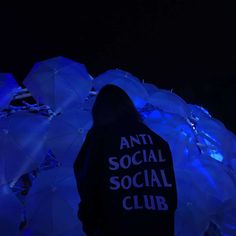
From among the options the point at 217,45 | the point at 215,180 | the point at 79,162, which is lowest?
the point at 215,180

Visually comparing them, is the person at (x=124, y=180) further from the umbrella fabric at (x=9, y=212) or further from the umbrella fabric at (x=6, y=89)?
the umbrella fabric at (x=6, y=89)

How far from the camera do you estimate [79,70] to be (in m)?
3.32

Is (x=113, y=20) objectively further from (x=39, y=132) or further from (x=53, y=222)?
(x=53, y=222)

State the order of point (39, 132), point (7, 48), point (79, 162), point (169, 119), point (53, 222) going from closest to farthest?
point (79, 162), point (53, 222), point (39, 132), point (169, 119), point (7, 48)

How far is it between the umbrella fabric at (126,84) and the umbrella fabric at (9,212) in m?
1.16

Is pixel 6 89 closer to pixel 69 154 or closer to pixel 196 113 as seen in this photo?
pixel 69 154

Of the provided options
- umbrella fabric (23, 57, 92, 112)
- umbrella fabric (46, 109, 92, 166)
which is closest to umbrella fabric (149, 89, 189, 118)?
umbrella fabric (23, 57, 92, 112)

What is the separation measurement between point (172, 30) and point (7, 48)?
7.07 feet

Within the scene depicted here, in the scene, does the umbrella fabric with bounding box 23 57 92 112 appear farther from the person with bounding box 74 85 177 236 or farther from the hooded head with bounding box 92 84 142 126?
the person with bounding box 74 85 177 236

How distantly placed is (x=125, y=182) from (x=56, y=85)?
106cm

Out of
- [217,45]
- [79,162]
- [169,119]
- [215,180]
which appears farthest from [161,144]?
[217,45]

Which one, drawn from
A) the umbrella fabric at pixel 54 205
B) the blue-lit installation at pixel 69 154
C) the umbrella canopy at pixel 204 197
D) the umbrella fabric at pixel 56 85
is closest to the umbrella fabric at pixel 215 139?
the blue-lit installation at pixel 69 154

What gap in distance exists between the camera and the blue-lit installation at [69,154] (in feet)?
8.75

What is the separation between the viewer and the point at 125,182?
2.42m
